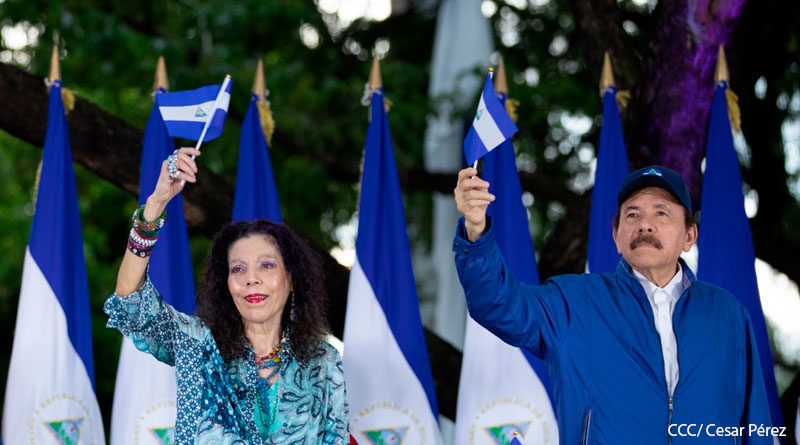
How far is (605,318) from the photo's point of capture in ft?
9.95

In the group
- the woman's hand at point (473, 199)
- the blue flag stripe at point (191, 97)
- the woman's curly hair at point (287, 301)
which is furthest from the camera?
the blue flag stripe at point (191, 97)

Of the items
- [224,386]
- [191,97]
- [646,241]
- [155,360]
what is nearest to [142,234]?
[224,386]

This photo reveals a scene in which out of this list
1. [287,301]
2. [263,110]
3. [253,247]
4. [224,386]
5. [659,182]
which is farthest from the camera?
[263,110]

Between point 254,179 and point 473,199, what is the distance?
2.31 m

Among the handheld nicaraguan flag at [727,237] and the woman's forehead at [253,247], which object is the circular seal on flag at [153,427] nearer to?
the woman's forehead at [253,247]

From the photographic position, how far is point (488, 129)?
3.19 m

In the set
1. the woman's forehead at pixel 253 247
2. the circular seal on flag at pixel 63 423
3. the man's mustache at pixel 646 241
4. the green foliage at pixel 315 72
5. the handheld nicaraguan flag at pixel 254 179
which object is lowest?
the circular seal on flag at pixel 63 423

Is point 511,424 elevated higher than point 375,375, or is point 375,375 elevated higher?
point 375,375

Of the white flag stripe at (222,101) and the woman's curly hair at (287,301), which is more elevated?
the white flag stripe at (222,101)

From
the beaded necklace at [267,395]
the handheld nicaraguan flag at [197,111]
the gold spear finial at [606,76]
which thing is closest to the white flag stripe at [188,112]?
the handheld nicaraguan flag at [197,111]

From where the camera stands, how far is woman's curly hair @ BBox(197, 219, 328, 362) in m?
3.23

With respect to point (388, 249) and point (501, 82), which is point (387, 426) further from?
point (501, 82)

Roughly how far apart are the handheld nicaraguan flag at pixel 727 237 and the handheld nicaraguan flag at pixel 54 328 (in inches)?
111

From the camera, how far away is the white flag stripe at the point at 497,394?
4.55 m
